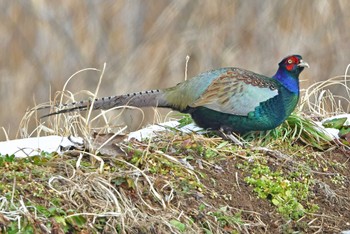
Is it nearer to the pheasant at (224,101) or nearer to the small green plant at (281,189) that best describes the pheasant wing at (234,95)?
the pheasant at (224,101)

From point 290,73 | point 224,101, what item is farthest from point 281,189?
point 290,73

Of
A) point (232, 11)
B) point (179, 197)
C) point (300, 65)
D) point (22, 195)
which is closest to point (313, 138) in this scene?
point (300, 65)

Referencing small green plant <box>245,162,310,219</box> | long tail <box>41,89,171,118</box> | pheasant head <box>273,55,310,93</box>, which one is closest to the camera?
small green plant <box>245,162,310,219</box>

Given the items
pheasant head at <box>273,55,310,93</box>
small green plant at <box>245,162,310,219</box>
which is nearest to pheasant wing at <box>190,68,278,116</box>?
pheasant head at <box>273,55,310,93</box>

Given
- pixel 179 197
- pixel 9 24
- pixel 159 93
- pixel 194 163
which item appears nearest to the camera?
pixel 179 197

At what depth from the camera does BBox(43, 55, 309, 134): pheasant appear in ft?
27.8

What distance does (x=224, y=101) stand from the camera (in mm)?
8477

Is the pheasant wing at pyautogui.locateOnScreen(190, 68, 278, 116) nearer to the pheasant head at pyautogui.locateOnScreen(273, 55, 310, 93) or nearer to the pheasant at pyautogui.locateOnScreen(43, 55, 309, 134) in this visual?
the pheasant at pyautogui.locateOnScreen(43, 55, 309, 134)

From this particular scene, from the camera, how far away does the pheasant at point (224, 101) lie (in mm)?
8461

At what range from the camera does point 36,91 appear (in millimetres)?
11062

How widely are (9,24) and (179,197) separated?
4.21m

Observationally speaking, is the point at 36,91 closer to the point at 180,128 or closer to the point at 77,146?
the point at 180,128

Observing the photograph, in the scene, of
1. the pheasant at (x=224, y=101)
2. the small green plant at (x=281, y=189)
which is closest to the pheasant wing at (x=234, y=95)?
the pheasant at (x=224, y=101)

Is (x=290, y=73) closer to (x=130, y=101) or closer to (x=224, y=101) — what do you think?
(x=224, y=101)
